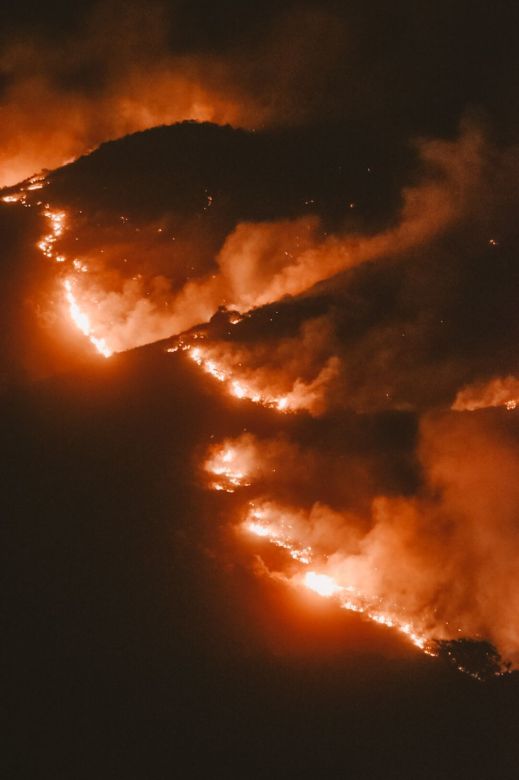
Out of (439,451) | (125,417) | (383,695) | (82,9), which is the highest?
(82,9)

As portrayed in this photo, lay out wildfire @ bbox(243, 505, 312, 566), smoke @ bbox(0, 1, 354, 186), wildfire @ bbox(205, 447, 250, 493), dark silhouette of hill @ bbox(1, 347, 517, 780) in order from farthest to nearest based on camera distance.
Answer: smoke @ bbox(0, 1, 354, 186) → wildfire @ bbox(205, 447, 250, 493) → wildfire @ bbox(243, 505, 312, 566) → dark silhouette of hill @ bbox(1, 347, 517, 780)

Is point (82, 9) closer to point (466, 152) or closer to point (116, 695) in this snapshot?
point (466, 152)

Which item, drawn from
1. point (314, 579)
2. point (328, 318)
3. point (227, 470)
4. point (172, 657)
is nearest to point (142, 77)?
point (328, 318)

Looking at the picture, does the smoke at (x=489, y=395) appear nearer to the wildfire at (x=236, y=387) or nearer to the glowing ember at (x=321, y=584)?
the wildfire at (x=236, y=387)

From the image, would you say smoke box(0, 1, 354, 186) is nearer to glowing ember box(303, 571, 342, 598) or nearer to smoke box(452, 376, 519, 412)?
smoke box(452, 376, 519, 412)

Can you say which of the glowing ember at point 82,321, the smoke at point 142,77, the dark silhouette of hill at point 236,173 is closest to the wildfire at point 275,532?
the glowing ember at point 82,321

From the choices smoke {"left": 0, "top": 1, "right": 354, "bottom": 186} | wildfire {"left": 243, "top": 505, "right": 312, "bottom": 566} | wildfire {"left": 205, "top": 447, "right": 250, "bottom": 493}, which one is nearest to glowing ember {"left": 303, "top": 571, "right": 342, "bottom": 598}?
wildfire {"left": 243, "top": 505, "right": 312, "bottom": 566}

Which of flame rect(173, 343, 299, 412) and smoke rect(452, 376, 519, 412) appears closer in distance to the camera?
flame rect(173, 343, 299, 412)

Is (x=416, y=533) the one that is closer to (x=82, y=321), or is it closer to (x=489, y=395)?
(x=489, y=395)

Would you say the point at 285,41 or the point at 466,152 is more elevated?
the point at 285,41

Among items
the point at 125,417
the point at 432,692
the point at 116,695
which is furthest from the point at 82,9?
the point at 432,692

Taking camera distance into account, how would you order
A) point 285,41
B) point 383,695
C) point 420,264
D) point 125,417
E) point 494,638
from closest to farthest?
point 383,695 → point 494,638 → point 125,417 → point 420,264 → point 285,41
